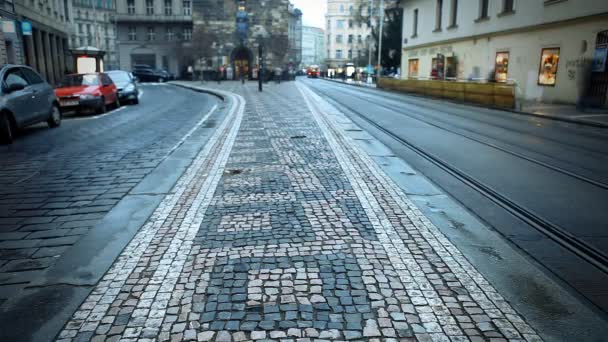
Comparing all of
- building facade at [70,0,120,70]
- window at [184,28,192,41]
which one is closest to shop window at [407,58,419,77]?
window at [184,28,192,41]

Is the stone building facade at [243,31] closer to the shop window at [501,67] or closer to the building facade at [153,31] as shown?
the building facade at [153,31]

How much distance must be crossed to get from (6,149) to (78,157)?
2.24 metres

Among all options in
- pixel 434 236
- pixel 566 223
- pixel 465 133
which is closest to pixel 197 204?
pixel 434 236

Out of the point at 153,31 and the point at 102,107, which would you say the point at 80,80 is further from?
the point at 153,31

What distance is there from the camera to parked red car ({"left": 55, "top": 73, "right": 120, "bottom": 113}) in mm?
16781

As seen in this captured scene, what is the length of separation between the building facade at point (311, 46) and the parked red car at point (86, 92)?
128 m

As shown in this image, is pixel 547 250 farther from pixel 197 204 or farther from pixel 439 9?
pixel 439 9

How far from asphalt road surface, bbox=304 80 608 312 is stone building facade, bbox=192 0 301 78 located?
161 ft

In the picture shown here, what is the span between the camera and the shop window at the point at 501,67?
Answer: 88.3 ft

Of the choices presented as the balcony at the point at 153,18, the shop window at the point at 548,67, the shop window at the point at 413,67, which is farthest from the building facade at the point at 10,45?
the balcony at the point at 153,18

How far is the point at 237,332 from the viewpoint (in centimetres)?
304

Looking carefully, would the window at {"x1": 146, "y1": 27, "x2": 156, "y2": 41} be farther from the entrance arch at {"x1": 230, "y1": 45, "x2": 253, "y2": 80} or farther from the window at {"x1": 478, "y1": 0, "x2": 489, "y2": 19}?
the window at {"x1": 478, "y1": 0, "x2": 489, "y2": 19}

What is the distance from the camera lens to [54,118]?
1370 centimetres

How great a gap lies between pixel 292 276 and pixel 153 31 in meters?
67.9
